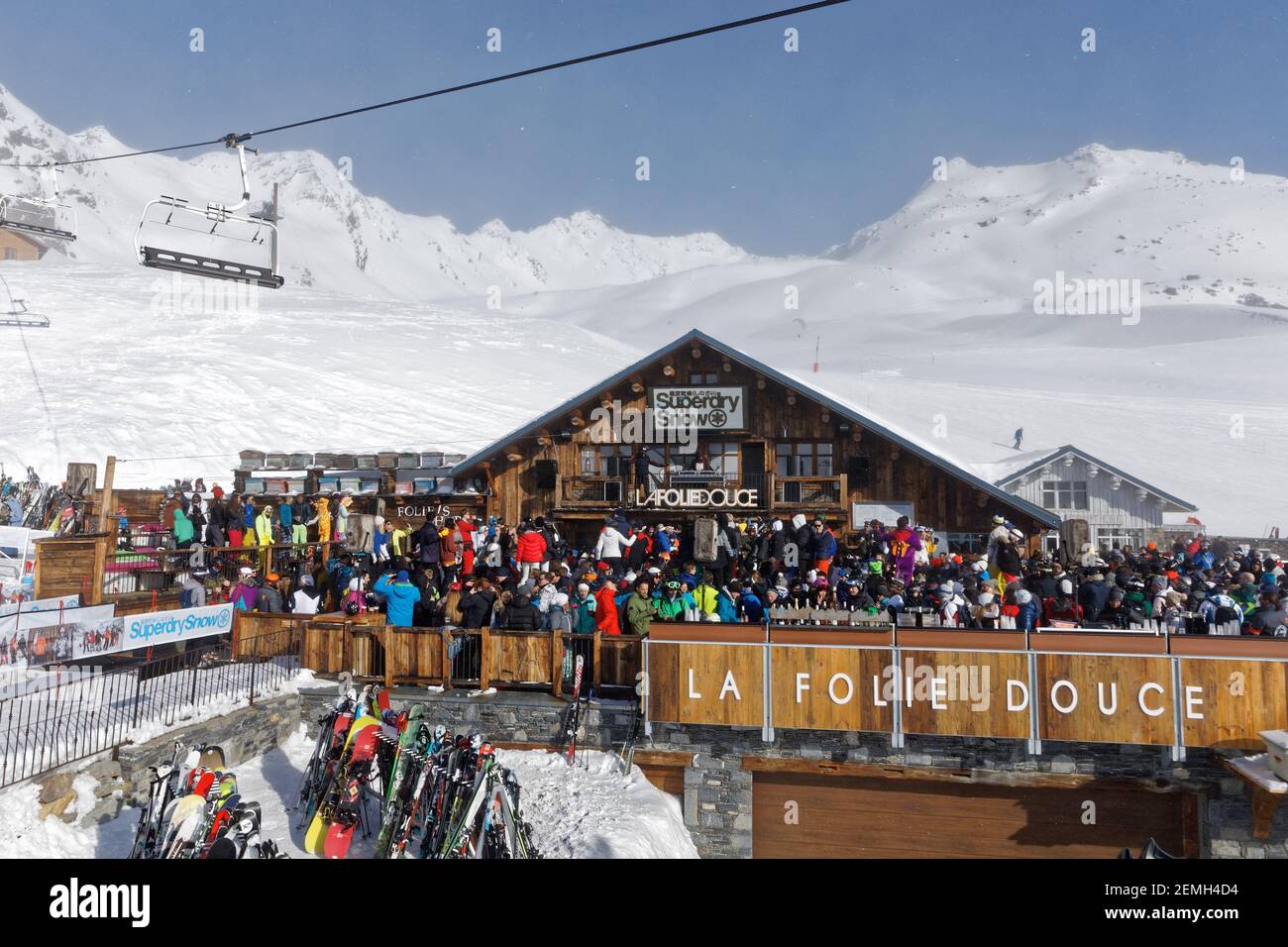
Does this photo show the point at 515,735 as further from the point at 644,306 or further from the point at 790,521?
the point at 644,306

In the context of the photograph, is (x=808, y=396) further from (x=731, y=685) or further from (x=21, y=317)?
(x=21, y=317)

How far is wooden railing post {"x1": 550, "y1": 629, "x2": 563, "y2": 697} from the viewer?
1372 centimetres

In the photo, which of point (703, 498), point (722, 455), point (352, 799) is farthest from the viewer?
point (722, 455)

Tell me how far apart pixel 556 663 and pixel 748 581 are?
4540 mm

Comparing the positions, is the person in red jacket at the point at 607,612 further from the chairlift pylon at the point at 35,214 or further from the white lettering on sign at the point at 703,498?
the chairlift pylon at the point at 35,214

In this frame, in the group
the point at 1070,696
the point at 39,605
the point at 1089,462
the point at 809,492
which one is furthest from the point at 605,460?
the point at 1089,462

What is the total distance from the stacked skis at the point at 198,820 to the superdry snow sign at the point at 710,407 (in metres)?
16.7

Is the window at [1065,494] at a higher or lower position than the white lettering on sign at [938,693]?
higher

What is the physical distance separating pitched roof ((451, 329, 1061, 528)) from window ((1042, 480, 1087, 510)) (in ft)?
25.9

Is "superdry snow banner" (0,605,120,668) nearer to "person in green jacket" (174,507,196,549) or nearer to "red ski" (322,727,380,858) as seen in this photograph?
"red ski" (322,727,380,858)

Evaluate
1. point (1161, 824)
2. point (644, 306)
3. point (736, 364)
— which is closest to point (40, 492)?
point (736, 364)

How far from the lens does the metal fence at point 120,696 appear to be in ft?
33.0

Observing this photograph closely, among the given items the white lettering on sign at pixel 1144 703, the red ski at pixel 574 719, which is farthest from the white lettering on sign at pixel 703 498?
the white lettering on sign at pixel 1144 703

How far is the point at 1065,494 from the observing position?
30062 millimetres
